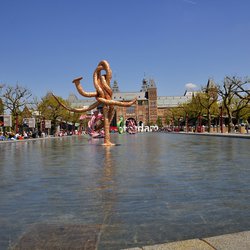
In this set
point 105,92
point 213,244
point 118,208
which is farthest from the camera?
point 105,92

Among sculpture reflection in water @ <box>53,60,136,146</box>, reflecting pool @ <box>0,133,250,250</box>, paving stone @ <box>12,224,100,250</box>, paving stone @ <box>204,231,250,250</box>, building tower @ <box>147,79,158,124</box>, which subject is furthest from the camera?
building tower @ <box>147,79,158,124</box>

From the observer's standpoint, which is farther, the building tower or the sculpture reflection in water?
the building tower

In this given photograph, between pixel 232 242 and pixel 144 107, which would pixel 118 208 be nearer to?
pixel 232 242

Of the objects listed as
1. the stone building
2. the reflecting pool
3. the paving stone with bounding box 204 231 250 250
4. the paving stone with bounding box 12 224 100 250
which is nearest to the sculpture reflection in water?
the reflecting pool

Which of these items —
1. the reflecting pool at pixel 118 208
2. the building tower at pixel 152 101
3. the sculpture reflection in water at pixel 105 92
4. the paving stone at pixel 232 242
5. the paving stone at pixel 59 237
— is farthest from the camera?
the building tower at pixel 152 101

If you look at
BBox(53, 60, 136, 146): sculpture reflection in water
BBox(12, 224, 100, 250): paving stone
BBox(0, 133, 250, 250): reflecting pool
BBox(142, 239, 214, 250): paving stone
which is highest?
BBox(53, 60, 136, 146): sculpture reflection in water

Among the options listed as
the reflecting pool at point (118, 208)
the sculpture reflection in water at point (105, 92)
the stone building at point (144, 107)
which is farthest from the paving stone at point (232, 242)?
the stone building at point (144, 107)

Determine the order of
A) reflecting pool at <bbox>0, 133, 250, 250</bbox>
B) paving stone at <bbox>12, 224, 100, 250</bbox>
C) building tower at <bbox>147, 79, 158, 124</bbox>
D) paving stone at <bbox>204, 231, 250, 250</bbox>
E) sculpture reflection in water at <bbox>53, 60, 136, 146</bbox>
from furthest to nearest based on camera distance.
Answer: building tower at <bbox>147, 79, 158, 124</bbox>
sculpture reflection in water at <bbox>53, 60, 136, 146</bbox>
reflecting pool at <bbox>0, 133, 250, 250</bbox>
paving stone at <bbox>12, 224, 100, 250</bbox>
paving stone at <bbox>204, 231, 250, 250</bbox>

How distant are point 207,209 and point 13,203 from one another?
347 cm

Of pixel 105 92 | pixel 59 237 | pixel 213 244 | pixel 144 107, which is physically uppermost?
pixel 144 107

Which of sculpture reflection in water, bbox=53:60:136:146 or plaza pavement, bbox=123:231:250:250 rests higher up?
sculpture reflection in water, bbox=53:60:136:146

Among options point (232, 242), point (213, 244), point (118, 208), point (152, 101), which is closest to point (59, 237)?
point (118, 208)

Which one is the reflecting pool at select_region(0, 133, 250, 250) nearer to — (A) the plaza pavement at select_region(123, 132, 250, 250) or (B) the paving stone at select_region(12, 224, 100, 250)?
(B) the paving stone at select_region(12, 224, 100, 250)

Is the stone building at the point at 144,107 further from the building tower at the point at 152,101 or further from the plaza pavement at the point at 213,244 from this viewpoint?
the plaza pavement at the point at 213,244
